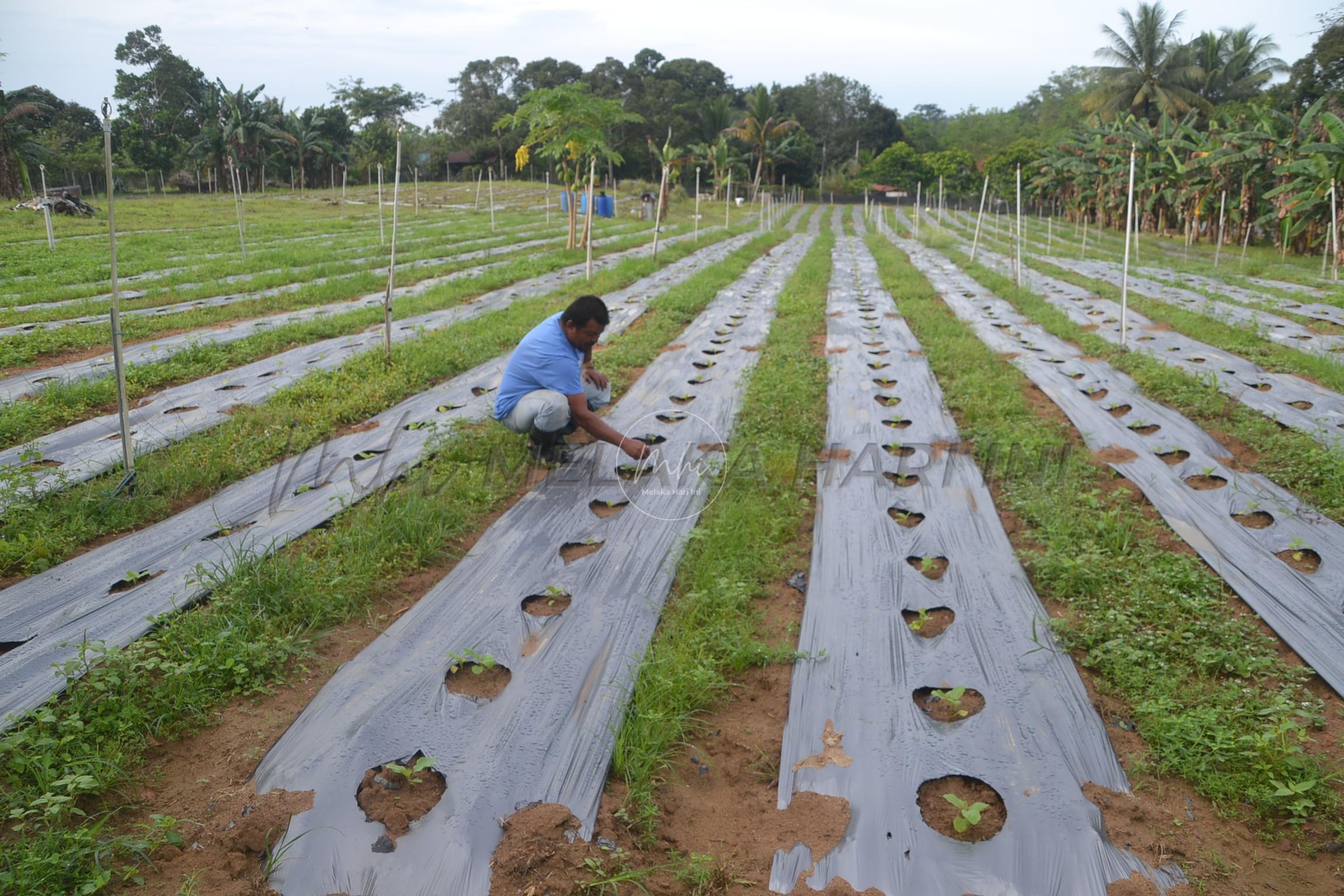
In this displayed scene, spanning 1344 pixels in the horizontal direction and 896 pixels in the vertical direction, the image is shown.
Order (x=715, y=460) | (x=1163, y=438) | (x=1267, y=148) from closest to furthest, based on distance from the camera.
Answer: (x=715, y=460)
(x=1163, y=438)
(x=1267, y=148)

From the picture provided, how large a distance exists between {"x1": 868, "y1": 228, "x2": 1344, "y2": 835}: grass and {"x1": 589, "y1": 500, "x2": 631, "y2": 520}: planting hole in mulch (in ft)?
6.06

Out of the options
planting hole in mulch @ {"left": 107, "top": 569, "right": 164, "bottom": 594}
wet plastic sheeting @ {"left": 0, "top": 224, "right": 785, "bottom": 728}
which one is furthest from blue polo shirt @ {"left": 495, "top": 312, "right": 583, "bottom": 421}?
planting hole in mulch @ {"left": 107, "top": 569, "right": 164, "bottom": 594}

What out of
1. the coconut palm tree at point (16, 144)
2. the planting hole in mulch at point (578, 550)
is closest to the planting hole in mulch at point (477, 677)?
the planting hole in mulch at point (578, 550)

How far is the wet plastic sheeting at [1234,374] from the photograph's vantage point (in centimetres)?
508

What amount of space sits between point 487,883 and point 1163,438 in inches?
186

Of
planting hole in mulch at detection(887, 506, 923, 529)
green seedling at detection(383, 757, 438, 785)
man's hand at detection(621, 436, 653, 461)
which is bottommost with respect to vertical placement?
green seedling at detection(383, 757, 438, 785)

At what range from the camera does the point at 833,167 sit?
57.4 m

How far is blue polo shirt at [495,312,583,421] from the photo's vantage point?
4.16 m

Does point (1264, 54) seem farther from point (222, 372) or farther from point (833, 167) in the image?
point (222, 372)

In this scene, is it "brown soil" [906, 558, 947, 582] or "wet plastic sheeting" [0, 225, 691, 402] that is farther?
"wet plastic sheeting" [0, 225, 691, 402]

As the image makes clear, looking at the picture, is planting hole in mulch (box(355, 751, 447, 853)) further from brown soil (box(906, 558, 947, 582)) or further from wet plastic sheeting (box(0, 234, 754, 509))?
wet plastic sheeting (box(0, 234, 754, 509))

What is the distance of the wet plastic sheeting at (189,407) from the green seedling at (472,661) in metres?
2.53

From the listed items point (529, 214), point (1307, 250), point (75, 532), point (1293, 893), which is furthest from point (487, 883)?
point (529, 214)

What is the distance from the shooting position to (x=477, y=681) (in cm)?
266
